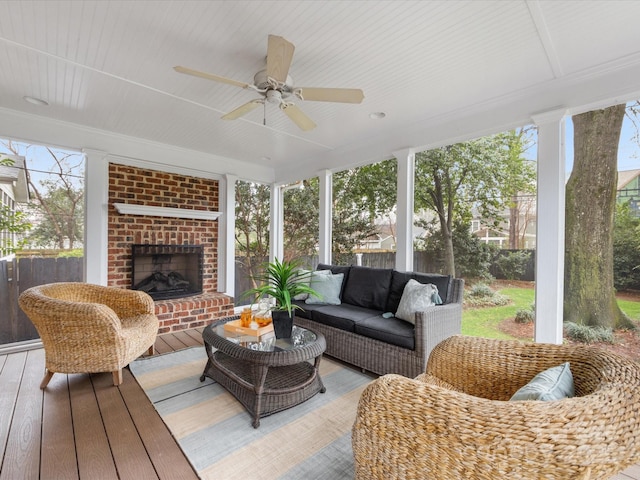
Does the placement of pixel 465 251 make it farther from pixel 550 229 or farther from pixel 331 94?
pixel 331 94

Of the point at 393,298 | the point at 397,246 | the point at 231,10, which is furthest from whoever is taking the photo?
the point at 397,246

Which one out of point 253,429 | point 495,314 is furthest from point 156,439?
point 495,314

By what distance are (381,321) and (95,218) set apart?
3.68 meters

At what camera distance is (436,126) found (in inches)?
135

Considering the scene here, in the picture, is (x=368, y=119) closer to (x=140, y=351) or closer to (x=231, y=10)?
(x=231, y=10)

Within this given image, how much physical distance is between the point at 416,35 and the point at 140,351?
3.27 m

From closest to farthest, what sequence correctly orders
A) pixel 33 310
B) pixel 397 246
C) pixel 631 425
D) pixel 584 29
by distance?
pixel 631 425, pixel 584 29, pixel 33 310, pixel 397 246

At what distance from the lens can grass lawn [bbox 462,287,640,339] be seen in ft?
A: 9.69

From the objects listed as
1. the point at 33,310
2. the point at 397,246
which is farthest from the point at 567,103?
the point at 33,310

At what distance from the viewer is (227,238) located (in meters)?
4.89

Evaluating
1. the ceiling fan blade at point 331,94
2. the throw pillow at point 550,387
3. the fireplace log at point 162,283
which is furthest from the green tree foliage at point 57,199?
the throw pillow at point 550,387

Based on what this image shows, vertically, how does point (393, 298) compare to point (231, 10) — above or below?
below

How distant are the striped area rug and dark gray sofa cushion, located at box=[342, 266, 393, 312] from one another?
0.82 meters

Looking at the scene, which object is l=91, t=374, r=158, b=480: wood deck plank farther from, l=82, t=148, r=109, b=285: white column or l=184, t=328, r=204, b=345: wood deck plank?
l=82, t=148, r=109, b=285: white column
